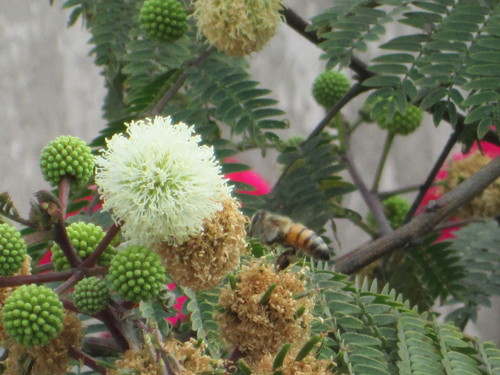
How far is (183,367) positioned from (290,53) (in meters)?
2.01

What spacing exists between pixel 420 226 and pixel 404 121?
0.57 m

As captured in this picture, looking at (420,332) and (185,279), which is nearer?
(185,279)

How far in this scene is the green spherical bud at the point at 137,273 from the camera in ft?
2.22

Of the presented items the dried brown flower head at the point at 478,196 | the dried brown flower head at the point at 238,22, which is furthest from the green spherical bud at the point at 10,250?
the dried brown flower head at the point at 478,196

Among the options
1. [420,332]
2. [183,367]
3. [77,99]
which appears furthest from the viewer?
[77,99]

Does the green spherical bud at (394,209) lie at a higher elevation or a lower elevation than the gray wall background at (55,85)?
lower

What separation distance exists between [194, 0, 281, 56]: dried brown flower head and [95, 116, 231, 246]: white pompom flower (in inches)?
17.7

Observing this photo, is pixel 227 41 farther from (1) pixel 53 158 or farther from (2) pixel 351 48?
(1) pixel 53 158

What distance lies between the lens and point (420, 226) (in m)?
1.22

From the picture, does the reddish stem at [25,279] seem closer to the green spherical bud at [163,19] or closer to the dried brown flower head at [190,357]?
the dried brown flower head at [190,357]

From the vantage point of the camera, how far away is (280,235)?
941 mm

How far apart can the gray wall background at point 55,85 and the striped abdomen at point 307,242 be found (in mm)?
941

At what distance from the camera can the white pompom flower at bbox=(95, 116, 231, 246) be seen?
0.67m

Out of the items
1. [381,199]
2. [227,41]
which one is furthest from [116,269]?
[381,199]
